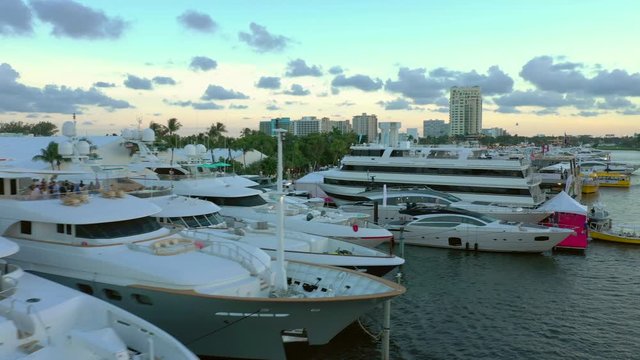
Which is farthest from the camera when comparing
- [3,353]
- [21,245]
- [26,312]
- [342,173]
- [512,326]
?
[342,173]

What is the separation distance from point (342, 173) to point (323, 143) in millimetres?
44595

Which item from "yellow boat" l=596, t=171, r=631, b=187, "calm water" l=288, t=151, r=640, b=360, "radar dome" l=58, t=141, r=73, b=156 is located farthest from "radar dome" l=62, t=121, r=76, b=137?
"yellow boat" l=596, t=171, r=631, b=187

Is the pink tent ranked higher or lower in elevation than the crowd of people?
lower

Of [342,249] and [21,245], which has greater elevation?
[21,245]

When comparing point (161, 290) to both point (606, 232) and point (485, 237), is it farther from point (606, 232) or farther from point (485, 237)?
point (606, 232)

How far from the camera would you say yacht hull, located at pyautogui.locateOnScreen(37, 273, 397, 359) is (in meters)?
14.4

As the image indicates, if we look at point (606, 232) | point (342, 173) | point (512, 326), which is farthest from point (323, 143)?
point (512, 326)

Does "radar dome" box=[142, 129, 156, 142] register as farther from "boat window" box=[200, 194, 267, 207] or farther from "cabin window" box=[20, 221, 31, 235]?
"cabin window" box=[20, 221, 31, 235]

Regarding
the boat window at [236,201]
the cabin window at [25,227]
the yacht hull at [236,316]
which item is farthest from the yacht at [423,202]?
the cabin window at [25,227]

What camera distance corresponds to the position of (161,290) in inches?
571

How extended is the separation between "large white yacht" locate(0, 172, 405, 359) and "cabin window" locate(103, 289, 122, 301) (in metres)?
0.03

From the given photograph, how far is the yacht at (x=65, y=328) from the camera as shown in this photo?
34.2 ft

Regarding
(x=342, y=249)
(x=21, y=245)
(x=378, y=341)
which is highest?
(x=21, y=245)

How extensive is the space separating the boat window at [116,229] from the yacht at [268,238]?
2577 millimetres
